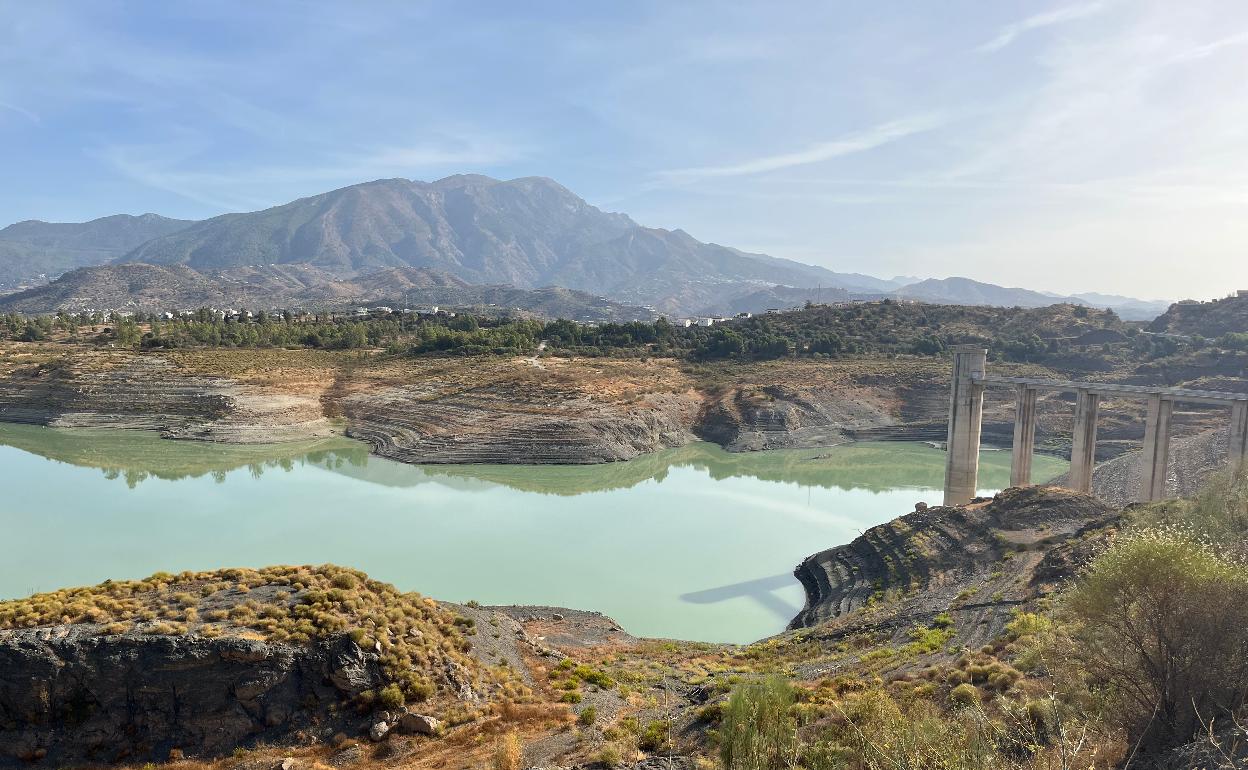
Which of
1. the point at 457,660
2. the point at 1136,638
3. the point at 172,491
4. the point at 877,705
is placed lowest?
the point at 172,491

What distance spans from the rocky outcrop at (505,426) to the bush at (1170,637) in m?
42.2

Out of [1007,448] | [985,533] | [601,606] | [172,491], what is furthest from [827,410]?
[172,491]

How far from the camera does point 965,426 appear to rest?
4125cm

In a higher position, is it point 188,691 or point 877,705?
point 877,705

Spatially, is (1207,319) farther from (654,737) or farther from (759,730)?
(759,730)

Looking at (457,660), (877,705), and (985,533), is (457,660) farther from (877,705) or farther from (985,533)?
(985,533)

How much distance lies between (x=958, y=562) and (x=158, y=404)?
58.0m

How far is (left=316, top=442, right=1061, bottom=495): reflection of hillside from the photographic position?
4619 cm

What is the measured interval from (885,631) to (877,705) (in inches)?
381

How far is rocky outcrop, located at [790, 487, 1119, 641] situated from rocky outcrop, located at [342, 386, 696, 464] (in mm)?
25038

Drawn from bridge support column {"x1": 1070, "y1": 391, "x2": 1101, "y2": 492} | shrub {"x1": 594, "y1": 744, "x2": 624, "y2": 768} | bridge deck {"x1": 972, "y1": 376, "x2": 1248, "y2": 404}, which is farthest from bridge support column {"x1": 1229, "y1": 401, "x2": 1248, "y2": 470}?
shrub {"x1": 594, "y1": 744, "x2": 624, "y2": 768}

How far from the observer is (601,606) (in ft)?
83.1

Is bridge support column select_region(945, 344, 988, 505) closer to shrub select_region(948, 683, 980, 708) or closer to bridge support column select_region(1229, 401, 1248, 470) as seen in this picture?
bridge support column select_region(1229, 401, 1248, 470)

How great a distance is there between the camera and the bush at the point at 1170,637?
9.15 metres
